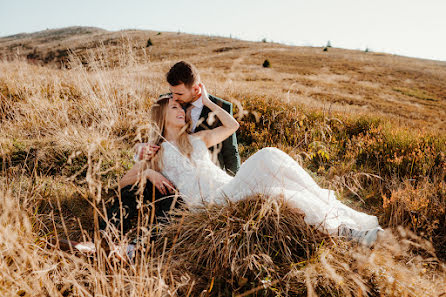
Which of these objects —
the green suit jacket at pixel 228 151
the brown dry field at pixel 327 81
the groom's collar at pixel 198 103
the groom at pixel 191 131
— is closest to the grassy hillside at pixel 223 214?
the groom at pixel 191 131

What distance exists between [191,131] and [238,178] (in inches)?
45.0

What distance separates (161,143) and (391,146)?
378cm

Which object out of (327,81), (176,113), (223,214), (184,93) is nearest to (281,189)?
(223,214)

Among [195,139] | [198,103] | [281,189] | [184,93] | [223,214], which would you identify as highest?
[184,93]

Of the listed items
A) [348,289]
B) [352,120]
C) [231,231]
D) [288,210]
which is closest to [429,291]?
[348,289]

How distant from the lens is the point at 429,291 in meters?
1.75

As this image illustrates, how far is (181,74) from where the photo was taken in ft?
9.75

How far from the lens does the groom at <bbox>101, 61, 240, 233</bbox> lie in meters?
2.69

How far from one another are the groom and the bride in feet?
0.44

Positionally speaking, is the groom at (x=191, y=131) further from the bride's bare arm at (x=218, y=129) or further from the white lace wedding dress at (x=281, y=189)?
the white lace wedding dress at (x=281, y=189)

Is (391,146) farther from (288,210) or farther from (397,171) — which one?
(288,210)

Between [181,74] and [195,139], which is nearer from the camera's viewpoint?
[181,74]

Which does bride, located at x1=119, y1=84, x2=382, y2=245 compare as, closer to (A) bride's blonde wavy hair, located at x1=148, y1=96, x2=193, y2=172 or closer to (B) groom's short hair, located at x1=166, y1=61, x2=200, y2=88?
(A) bride's blonde wavy hair, located at x1=148, y1=96, x2=193, y2=172

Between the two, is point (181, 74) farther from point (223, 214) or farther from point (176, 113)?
point (223, 214)
